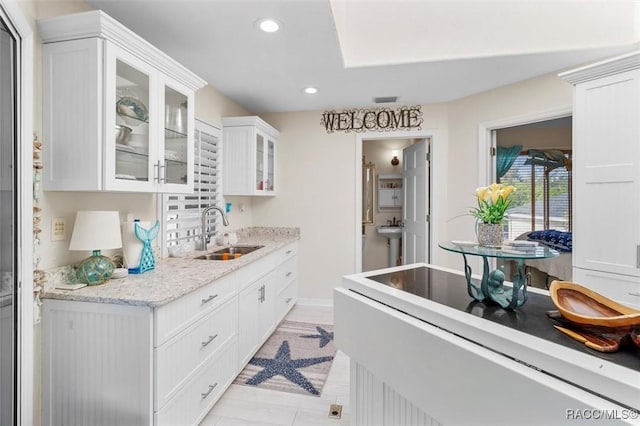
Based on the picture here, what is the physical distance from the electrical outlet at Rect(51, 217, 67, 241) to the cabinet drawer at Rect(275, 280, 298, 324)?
6.46ft

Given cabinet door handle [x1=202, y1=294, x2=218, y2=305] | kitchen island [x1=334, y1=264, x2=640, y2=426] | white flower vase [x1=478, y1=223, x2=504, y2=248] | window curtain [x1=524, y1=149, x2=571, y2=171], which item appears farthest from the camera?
window curtain [x1=524, y1=149, x2=571, y2=171]

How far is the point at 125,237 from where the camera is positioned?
1.97 meters

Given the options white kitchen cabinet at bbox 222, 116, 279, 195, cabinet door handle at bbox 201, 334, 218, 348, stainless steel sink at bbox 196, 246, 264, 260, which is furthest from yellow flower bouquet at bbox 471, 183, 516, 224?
white kitchen cabinet at bbox 222, 116, 279, 195

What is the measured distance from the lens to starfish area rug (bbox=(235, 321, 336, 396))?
91.6 inches

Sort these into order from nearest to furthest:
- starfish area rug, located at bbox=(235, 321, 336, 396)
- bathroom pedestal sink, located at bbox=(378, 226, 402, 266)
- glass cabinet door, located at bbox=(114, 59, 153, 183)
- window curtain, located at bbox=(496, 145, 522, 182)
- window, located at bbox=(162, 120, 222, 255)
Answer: glass cabinet door, located at bbox=(114, 59, 153, 183) → starfish area rug, located at bbox=(235, 321, 336, 396) → window, located at bbox=(162, 120, 222, 255) → window curtain, located at bbox=(496, 145, 522, 182) → bathroom pedestal sink, located at bbox=(378, 226, 402, 266)

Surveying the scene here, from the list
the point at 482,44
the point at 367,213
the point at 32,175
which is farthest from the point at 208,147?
the point at 367,213

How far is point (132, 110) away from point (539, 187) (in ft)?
16.8

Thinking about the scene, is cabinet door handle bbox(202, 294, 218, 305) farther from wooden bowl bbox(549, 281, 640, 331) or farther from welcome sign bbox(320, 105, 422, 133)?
welcome sign bbox(320, 105, 422, 133)

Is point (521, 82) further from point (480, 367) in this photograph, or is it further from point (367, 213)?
point (480, 367)

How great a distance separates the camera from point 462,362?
883 millimetres

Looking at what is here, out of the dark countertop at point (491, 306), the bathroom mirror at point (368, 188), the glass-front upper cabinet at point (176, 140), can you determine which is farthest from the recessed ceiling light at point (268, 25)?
the bathroom mirror at point (368, 188)

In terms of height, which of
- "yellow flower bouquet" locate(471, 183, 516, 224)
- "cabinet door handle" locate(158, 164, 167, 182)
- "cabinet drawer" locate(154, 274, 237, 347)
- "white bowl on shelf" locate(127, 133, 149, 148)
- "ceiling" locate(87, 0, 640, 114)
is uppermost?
"ceiling" locate(87, 0, 640, 114)

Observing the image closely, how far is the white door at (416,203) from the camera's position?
401cm

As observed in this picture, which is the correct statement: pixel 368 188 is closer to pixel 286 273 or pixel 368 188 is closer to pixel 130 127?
pixel 286 273
